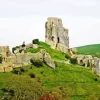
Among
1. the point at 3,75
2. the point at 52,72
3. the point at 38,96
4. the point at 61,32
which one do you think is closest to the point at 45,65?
the point at 52,72

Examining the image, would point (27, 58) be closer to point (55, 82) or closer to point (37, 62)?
point (37, 62)

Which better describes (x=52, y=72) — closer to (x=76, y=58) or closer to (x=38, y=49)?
(x=38, y=49)

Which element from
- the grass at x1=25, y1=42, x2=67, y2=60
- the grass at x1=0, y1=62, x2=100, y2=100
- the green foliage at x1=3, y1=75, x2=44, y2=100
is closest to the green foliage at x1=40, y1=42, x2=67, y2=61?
the grass at x1=25, y1=42, x2=67, y2=60

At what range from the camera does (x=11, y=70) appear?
461 ft

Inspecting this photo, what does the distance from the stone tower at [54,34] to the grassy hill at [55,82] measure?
2043 centimetres

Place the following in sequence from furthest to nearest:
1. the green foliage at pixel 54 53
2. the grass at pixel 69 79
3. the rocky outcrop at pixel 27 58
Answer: the green foliage at pixel 54 53
the rocky outcrop at pixel 27 58
the grass at pixel 69 79

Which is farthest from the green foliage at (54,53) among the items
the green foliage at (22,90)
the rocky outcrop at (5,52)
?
the green foliage at (22,90)

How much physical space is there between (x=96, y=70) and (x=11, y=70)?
3050cm

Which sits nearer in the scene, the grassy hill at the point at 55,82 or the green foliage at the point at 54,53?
the grassy hill at the point at 55,82

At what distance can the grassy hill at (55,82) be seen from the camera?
123 meters

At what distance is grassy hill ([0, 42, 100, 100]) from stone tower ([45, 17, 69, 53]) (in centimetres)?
2043

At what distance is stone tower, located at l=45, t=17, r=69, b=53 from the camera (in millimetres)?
175312

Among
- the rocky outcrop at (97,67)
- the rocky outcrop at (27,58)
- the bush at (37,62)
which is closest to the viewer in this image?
the bush at (37,62)

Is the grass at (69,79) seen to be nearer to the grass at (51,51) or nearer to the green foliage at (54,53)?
the grass at (51,51)
